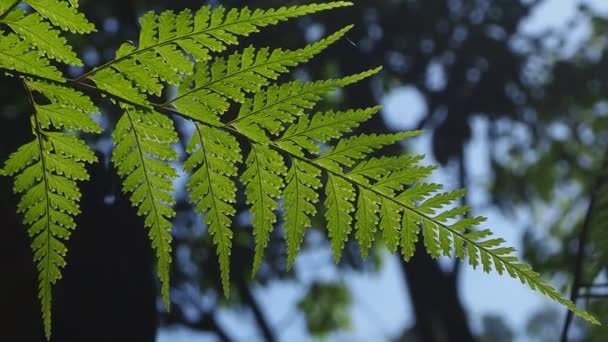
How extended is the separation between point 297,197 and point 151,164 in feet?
0.58

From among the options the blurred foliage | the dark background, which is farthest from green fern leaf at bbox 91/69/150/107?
the blurred foliage

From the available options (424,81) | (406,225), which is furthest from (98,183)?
(424,81)

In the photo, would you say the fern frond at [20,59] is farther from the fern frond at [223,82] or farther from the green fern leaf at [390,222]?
the green fern leaf at [390,222]

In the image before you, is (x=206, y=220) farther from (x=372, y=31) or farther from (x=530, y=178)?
(x=530, y=178)

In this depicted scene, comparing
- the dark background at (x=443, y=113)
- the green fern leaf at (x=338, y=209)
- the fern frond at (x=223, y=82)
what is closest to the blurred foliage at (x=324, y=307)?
the dark background at (x=443, y=113)

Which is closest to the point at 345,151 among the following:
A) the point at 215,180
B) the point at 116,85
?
the point at 215,180

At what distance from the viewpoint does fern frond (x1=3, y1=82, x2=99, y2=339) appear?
61 cm

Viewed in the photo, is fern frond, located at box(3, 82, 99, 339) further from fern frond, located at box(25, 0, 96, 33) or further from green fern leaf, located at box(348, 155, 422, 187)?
green fern leaf, located at box(348, 155, 422, 187)

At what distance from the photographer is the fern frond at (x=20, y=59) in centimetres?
55

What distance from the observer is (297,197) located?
0.68m

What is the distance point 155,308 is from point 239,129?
0.66m

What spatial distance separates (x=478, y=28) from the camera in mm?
5207

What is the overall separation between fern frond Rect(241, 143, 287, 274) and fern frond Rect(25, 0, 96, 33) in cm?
22

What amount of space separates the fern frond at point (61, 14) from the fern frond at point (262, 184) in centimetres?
22
